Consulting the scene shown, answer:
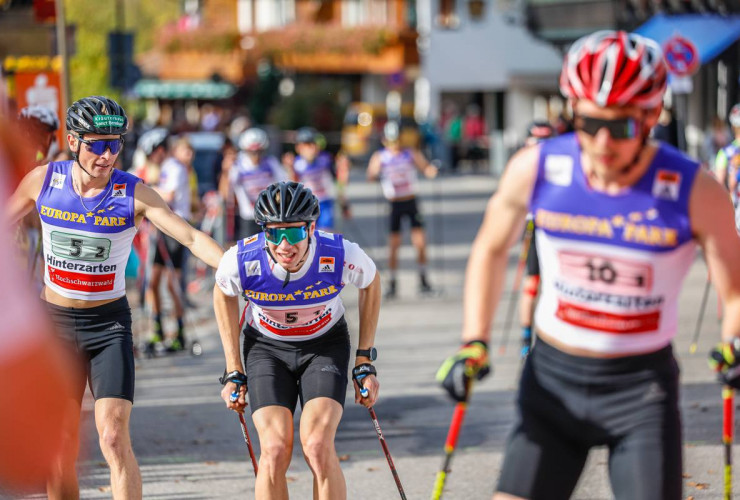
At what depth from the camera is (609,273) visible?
4.36 metres

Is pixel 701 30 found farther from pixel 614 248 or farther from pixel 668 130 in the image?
pixel 614 248

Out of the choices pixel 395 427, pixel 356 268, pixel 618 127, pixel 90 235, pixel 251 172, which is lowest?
pixel 395 427

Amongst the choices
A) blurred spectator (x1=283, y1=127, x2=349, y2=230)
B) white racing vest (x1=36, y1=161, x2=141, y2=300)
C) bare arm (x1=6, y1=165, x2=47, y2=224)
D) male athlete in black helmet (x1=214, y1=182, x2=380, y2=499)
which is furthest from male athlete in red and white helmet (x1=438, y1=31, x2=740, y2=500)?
blurred spectator (x1=283, y1=127, x2=349, y2=230)

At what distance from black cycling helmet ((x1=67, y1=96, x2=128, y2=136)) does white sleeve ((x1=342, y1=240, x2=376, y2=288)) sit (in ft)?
4.20

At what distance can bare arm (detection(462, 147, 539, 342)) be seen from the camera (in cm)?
445

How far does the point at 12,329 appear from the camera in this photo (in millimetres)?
4305

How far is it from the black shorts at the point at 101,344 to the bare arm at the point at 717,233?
2.95m

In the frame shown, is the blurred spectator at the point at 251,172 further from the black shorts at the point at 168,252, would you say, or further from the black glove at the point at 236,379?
the black glove at the point at 236,379

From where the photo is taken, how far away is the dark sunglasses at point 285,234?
592 centimetres

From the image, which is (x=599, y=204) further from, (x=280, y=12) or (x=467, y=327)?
(x=280, y=12)

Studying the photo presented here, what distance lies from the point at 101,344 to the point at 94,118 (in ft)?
3.60

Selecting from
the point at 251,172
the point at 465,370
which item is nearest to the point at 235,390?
the point at 465,370

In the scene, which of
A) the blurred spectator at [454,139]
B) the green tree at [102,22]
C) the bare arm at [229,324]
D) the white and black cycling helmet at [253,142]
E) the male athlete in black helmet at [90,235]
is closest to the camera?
the bare arm at [229,324]

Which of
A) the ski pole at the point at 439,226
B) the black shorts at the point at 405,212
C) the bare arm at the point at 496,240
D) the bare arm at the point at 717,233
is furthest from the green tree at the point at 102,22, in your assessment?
the bare arm at the point at 717,233
